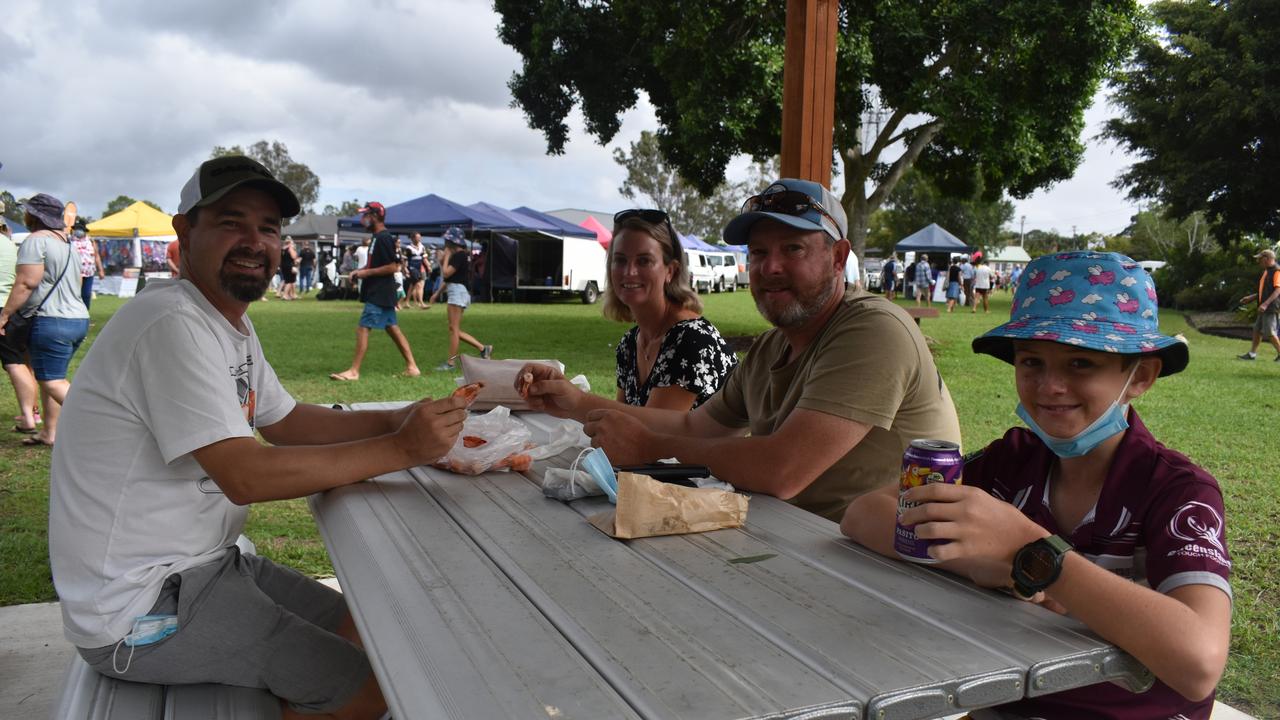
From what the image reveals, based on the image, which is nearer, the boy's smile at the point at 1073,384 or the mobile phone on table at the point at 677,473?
the boy's smile at the point at 1073,384

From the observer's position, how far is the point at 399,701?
101 centimetres

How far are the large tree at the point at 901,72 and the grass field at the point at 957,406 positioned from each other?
320 centimetres

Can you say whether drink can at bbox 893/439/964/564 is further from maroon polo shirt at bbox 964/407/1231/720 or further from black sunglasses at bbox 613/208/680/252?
black sunglasses at bbox 613/208/680/252

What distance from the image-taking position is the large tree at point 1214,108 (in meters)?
21.9

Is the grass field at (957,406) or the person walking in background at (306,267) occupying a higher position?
the person walking in background at (306,267)

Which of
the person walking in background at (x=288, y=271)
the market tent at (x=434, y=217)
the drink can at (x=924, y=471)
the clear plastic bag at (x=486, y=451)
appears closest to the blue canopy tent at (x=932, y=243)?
the market tent at (x=434, y=217)

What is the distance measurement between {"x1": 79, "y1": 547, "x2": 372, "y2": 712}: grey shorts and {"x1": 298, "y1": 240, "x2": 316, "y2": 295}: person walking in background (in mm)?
29303

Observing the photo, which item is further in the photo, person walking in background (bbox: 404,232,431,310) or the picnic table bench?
person walking in background (bbox: 404,232,431,310)

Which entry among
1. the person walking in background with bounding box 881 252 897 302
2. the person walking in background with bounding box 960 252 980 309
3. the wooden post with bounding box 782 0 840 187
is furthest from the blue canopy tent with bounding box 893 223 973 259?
the wooden post with bounding box 782 0 840 187

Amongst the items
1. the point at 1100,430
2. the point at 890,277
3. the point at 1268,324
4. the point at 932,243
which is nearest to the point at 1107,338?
the point at 1100,430

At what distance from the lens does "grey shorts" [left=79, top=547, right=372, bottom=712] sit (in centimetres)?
177

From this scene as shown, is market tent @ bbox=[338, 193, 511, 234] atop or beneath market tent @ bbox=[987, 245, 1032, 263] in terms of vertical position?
beneath

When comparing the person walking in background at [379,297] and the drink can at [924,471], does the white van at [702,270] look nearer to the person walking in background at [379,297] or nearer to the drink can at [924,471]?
the person walking in background at [379,297]

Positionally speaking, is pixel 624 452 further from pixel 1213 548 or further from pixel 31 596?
pixel 31 596
